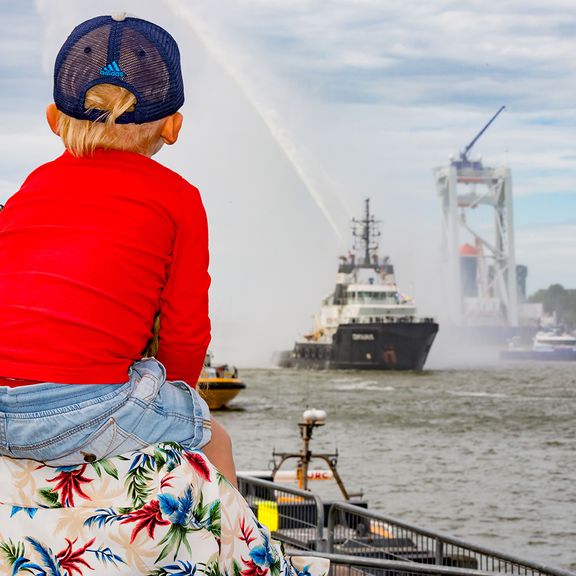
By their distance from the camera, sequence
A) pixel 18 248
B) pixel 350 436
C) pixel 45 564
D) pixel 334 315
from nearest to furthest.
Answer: pixel 45 564, pixel 18 248, pixel 350 436, pixel 334 315

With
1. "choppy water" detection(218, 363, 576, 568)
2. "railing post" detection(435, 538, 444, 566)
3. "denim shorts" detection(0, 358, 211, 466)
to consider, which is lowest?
"choppy water" detection(218, 363, 576, 568)

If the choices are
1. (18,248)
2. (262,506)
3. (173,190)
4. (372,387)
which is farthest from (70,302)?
(372,387)

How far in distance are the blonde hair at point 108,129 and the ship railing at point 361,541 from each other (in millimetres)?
1931

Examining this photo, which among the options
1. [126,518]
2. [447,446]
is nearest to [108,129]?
[126,518]

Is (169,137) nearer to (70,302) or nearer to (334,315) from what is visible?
(70,302)

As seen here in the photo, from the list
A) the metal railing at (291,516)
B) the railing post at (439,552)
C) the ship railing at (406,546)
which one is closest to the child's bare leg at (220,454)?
the ship railing at (406,546)

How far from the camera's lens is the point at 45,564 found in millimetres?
1857

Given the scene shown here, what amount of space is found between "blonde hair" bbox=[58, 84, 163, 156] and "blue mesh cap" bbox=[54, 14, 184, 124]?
15 mm

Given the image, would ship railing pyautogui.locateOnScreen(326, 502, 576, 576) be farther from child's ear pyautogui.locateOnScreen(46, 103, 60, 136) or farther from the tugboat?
the tugboat

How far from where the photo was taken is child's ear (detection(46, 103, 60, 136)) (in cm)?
212

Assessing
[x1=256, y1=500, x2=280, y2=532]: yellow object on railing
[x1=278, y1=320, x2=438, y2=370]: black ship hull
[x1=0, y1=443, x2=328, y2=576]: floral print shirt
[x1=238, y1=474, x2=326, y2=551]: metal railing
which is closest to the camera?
[x1=0, y1=443, x2=328, y2=576]: floral print shirt

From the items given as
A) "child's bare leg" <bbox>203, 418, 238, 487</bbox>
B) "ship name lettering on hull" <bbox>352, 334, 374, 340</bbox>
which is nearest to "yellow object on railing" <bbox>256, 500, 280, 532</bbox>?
"child's bare leg" <bbox>203, 418, 238, 487</bbox>

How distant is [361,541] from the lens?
33.3 ft

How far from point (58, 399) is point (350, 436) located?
41949mm
